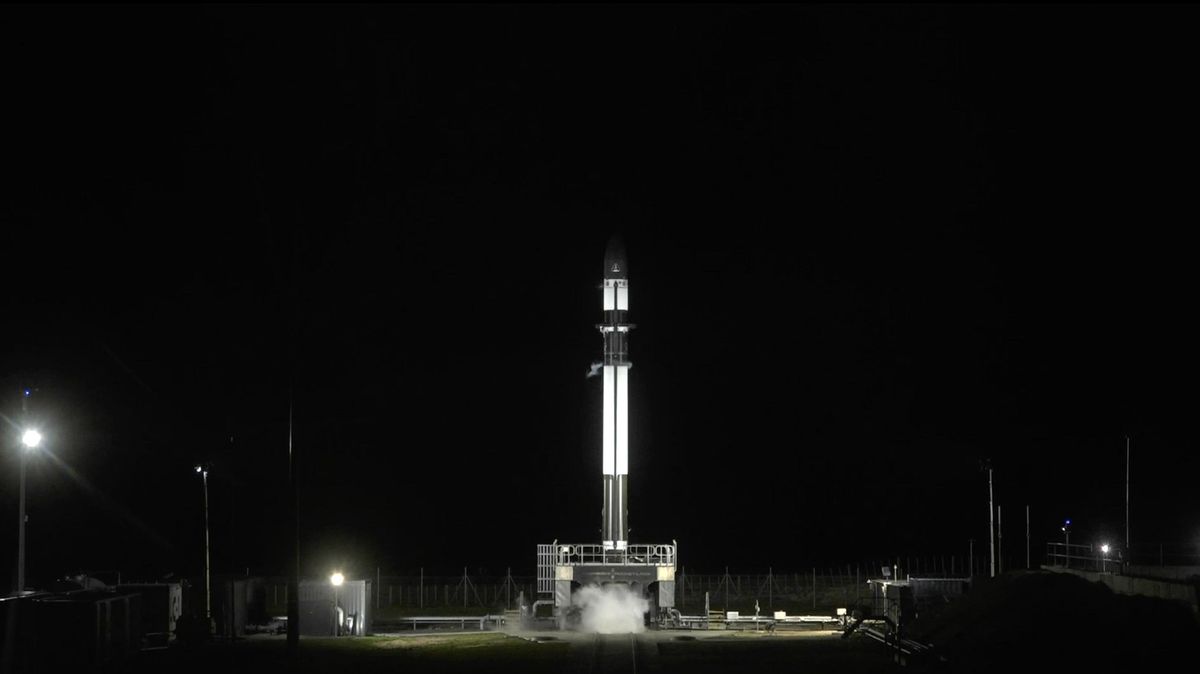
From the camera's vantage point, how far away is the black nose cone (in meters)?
56.8

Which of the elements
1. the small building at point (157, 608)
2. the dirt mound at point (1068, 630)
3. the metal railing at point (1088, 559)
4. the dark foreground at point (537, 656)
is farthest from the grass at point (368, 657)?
the metal railing at point (1088, 559)

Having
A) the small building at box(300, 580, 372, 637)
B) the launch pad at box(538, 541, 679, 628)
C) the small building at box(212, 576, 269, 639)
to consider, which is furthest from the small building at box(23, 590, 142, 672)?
the launch pad at box(538, 541, 679, 628)

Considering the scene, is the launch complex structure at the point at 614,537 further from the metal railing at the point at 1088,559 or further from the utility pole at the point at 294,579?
the utility pole at the point at 294,579

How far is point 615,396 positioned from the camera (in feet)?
187

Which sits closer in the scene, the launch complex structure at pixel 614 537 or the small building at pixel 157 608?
the small building at pixel 157 608

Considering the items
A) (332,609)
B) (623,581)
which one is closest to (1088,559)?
(623,581)

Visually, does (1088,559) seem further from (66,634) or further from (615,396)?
(66,634)

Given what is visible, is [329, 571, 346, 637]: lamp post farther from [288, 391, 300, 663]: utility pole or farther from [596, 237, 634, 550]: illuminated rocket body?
[596, 237, 634, 550]: illuminated rocket body

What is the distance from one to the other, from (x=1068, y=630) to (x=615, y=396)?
26.0 meters

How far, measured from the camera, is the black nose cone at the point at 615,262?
5681 cm

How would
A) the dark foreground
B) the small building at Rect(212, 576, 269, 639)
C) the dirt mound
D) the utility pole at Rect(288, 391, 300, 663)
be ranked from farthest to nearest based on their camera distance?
the small building at Rect(212, 576, 269, 639) → the dark foreground → the utility pole at Rect(288, 391, 300, 663) → the dirt mound

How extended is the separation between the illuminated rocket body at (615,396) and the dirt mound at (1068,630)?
2006 cm

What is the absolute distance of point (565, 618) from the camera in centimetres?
5219

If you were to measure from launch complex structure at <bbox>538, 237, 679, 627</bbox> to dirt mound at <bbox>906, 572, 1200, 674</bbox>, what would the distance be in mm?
16867
